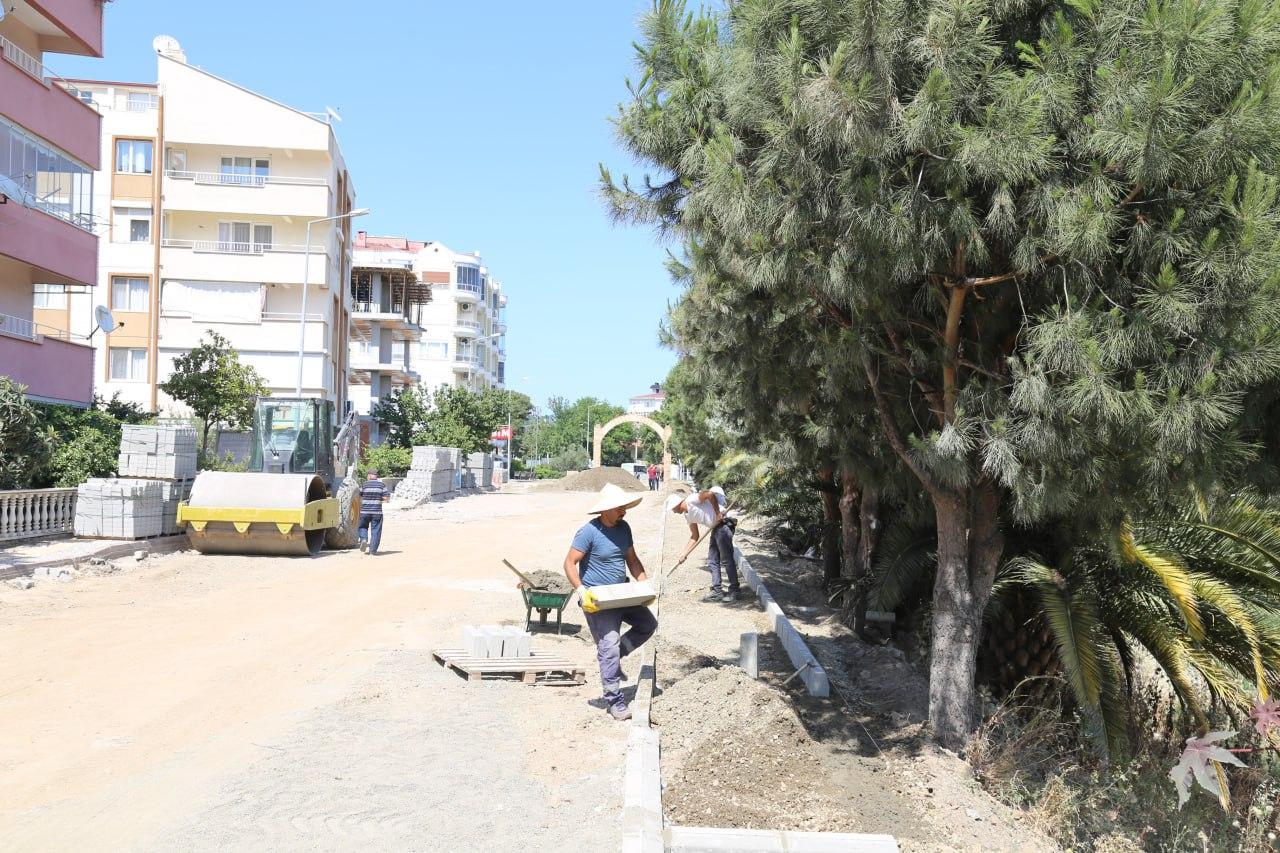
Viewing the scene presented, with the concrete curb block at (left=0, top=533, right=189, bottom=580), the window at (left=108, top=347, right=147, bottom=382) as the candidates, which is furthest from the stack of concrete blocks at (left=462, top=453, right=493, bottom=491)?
the concrete curb block at (left=0, top=533, right=189, bottom=580)

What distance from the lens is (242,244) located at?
42.4 metres

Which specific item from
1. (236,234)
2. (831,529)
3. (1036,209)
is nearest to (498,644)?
(1036,209)

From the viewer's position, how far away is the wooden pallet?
9320 mm

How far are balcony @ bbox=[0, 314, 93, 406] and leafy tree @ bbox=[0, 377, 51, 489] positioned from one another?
3.49m

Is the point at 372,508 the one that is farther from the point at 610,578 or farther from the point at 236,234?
the point at 236,234

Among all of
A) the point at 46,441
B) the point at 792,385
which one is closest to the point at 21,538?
the point at 46,441

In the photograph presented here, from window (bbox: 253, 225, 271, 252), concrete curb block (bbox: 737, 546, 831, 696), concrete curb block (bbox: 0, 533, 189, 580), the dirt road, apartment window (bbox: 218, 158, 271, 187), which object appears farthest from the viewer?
window (bbox: 253, 225, 271, 252)

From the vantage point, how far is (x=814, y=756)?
293 inches

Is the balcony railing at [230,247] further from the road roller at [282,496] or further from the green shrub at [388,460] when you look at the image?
the road roller at [282,496]

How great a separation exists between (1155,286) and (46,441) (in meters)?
16.8

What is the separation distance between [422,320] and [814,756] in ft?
296

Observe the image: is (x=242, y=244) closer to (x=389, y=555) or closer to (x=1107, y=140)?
(x=389, y=555)

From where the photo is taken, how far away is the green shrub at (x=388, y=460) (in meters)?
45.3

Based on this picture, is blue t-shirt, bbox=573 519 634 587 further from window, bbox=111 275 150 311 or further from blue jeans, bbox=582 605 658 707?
window, bbox=111 275 150 311
